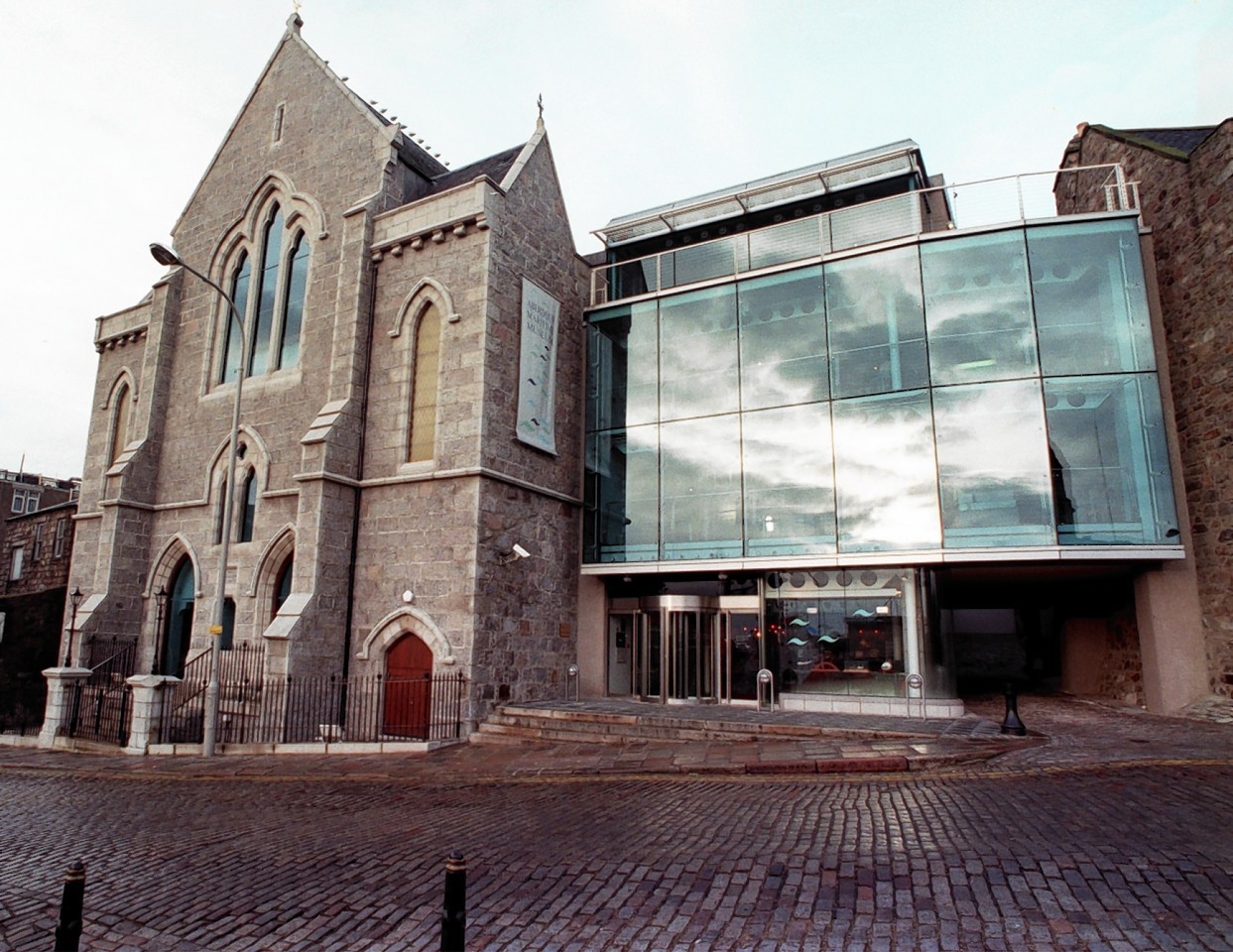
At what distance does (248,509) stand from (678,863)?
17.8 meters

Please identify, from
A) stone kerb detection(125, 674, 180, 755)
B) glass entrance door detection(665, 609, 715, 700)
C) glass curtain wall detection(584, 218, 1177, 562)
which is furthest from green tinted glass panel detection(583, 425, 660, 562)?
stone kerb detection(125, 674, 180, 755)

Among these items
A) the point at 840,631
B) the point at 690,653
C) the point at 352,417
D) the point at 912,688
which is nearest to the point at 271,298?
the point at 352,417

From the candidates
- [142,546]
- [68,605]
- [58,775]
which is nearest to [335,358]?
[142,546]

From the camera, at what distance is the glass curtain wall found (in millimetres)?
15062

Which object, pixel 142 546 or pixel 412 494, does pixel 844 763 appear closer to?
pixel 412 494

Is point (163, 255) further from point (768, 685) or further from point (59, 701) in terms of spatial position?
point (768, 685)

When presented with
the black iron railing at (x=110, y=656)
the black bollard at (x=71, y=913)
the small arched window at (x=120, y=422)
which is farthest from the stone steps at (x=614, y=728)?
the small arched window at (x=120, y=422)

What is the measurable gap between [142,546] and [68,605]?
3.03m

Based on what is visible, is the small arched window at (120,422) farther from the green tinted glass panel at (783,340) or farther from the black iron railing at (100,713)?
the green tinted glass panel at (783,340)

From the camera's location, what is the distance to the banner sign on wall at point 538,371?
1858 cm

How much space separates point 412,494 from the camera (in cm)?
1773

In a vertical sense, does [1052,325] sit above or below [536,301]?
below

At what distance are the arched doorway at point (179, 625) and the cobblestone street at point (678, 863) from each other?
466 inches

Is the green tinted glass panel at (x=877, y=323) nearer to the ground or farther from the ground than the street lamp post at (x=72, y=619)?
farther from the ground
